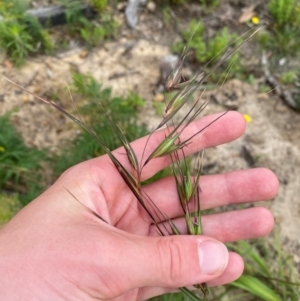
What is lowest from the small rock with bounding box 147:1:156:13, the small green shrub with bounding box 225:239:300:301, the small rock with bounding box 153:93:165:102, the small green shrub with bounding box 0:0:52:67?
the small green shrub with bounding box 225:239:300:301

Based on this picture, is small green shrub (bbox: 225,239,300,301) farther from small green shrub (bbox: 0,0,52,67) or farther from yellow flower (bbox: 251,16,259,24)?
small green shrub (bbox: 0,0,52,67)

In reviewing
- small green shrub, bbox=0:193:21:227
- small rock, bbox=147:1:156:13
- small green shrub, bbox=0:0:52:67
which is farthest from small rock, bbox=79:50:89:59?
small green shrub, bbox=0:193:21:227

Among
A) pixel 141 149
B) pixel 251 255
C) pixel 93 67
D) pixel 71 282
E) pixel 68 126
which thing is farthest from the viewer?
pixel 93 67

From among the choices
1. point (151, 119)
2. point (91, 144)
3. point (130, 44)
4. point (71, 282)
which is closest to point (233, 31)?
point (130, 44)

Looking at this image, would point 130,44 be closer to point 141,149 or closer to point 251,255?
point 141,149

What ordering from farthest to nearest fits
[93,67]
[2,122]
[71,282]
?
[93,67] < [2,122] < [71,282]

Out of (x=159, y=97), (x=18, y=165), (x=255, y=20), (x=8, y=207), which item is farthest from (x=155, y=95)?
(x=8, y=207)
